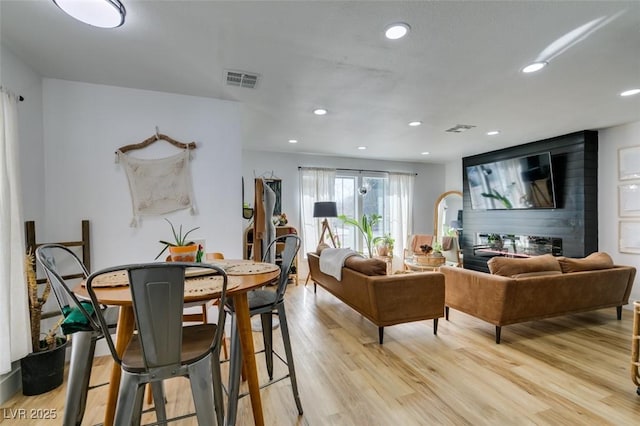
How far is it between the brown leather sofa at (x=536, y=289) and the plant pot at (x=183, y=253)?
105 inches

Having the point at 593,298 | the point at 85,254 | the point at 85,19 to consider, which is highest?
the point at 85,19

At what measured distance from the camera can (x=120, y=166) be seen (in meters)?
2.67

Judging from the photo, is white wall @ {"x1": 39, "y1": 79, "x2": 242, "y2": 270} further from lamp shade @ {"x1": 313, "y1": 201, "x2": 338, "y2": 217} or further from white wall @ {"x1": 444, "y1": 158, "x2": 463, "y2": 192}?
white wall @ {"x1": 444, "y1": 158, "x2": 463, "y2": 192}

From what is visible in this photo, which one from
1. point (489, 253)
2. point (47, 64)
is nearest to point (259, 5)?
point (47, 64)

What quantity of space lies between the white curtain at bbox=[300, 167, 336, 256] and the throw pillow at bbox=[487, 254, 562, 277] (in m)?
3.33

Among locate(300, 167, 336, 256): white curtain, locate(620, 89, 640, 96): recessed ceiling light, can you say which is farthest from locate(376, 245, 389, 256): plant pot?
locate(620, 89, 640, 96): recessed ceiling light

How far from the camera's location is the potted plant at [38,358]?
2.01 metres

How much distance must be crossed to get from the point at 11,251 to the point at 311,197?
4.32 meters

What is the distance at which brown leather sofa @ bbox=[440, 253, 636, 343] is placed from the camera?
2.79m

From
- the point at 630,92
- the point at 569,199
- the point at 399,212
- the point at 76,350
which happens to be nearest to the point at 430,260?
the point at 399,212

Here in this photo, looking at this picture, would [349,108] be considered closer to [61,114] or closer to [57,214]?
[61,114]

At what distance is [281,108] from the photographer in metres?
3.23

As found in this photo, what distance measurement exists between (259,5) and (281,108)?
1634mm

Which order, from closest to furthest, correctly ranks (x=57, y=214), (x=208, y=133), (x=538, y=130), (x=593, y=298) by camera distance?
(x=57, y=214)
(x=208, y=133)
(x=593, y=298)
(x=538, y=130)
